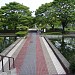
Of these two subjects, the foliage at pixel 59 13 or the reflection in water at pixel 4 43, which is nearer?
the reflection in water at pixel 4 43

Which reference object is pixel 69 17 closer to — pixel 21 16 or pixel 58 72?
pixel 21 16

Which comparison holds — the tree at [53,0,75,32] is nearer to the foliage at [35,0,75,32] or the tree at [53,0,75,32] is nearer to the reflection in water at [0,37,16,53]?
the foliage at [35,0,75,32]

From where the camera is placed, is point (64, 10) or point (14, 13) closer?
point (64, 10)

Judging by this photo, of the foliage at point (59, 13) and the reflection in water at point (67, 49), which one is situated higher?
the foliage at point (59, 13)

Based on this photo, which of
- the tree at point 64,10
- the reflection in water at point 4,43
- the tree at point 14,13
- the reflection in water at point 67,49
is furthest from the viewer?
the tree at point 14,13

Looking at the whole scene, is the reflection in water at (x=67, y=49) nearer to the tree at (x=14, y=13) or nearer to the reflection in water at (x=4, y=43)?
the reflection in water at (x=4, y=43)

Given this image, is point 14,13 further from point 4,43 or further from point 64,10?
point 4,43

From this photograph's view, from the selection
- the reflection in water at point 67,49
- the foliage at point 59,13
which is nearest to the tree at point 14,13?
the foliage at point 59,13

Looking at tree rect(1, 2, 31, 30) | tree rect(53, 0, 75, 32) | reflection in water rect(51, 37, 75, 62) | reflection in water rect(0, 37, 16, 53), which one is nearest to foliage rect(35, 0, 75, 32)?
tree rect(53, 0, 75, 32)

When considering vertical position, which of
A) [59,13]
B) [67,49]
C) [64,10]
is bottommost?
[67,49]

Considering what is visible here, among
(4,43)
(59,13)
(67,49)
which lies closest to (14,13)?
(59,13)

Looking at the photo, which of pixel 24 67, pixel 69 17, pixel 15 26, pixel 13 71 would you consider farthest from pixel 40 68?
pixel 15 26

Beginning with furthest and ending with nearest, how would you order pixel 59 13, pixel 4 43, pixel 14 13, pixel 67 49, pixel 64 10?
pixel 14 13 < pixel 59 13 < pixel 64 10 < pixel 4 43 < pixel 67 49

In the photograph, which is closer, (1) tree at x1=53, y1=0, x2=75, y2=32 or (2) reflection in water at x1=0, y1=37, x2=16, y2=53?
(2) reflection in water at x1=0, y1=37, x2=16, y2=53
